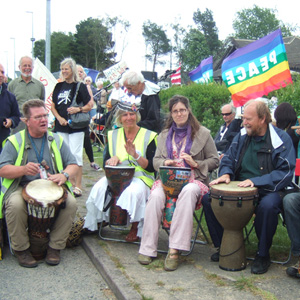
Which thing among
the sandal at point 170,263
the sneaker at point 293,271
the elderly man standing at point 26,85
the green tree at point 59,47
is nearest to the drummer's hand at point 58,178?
the sandal at point 170,263

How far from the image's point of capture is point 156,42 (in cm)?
7869

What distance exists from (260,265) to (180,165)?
4.12 ft

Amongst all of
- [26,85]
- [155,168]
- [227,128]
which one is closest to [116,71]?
[26,85]

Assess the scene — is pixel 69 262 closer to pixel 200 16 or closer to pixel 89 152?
pixel 89 152

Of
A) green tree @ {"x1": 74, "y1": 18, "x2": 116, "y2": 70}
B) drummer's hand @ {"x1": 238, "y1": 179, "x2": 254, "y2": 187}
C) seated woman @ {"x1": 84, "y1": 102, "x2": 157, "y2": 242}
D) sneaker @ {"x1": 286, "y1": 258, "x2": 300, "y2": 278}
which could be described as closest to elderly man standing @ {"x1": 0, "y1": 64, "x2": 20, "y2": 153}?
seated woman @ {"x1": 84, "y1": 102, "x2": 157, "y2": 242}

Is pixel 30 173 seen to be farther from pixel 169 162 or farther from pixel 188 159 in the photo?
pixel 188 159

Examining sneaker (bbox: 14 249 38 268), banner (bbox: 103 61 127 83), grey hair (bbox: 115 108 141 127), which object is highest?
banner (bbox: 103 61 127 83)

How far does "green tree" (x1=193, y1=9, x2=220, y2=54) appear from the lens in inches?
3097

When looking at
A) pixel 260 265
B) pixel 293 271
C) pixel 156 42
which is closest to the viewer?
pixel 293 271

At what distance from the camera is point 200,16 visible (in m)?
82.3

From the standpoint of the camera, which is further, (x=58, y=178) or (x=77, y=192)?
(x=77, y=192)

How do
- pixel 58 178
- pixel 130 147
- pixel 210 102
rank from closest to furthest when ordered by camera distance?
1. pixel 58 178
2. pixel 130 147
3. pixel 210 102

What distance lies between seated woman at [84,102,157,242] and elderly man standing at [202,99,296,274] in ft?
2.38

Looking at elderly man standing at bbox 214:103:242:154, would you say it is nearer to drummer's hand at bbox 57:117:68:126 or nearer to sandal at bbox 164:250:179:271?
drummer's hand at bbox 57:117:68:126
